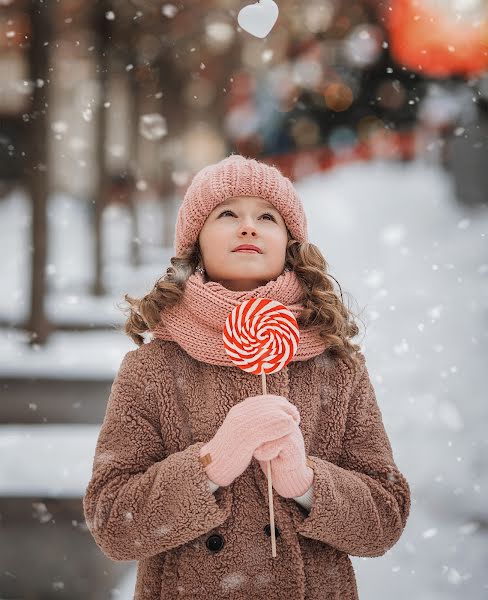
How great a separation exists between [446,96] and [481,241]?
872mm

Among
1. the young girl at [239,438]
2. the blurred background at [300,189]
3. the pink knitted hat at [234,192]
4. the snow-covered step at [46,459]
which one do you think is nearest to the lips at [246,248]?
the young girl at [239,438]

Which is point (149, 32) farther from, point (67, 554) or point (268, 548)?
point (268, 548)

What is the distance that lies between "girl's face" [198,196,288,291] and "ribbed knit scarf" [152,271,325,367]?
4 cm

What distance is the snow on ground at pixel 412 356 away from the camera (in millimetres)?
2693

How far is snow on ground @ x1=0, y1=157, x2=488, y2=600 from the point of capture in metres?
2.69

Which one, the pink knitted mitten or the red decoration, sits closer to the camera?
the pink knitted mitten

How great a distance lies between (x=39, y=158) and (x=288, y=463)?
306cm

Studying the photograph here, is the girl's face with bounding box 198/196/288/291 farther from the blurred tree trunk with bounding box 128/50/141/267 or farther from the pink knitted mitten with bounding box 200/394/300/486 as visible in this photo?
the blurred tree trunk with bounding box 128/50/141/267

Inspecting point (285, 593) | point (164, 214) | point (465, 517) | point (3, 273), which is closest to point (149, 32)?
point (164, 214)

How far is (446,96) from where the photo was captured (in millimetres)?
3670

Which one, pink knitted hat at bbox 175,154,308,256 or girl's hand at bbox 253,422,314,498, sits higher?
pink knitted hat at bbox 175,154,308,256

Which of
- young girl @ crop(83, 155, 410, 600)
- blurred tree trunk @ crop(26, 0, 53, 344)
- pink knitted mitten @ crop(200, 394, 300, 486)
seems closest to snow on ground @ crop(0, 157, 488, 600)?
blurred tree trunk @ crop(26, 0, 53, 344)

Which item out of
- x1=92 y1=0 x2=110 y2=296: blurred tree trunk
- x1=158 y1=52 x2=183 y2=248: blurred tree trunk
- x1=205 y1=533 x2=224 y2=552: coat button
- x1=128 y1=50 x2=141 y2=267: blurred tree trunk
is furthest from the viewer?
x1=128 y1=50 x2=141 y2=267: blurred tree trunk

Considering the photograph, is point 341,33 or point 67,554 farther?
point 341,33
